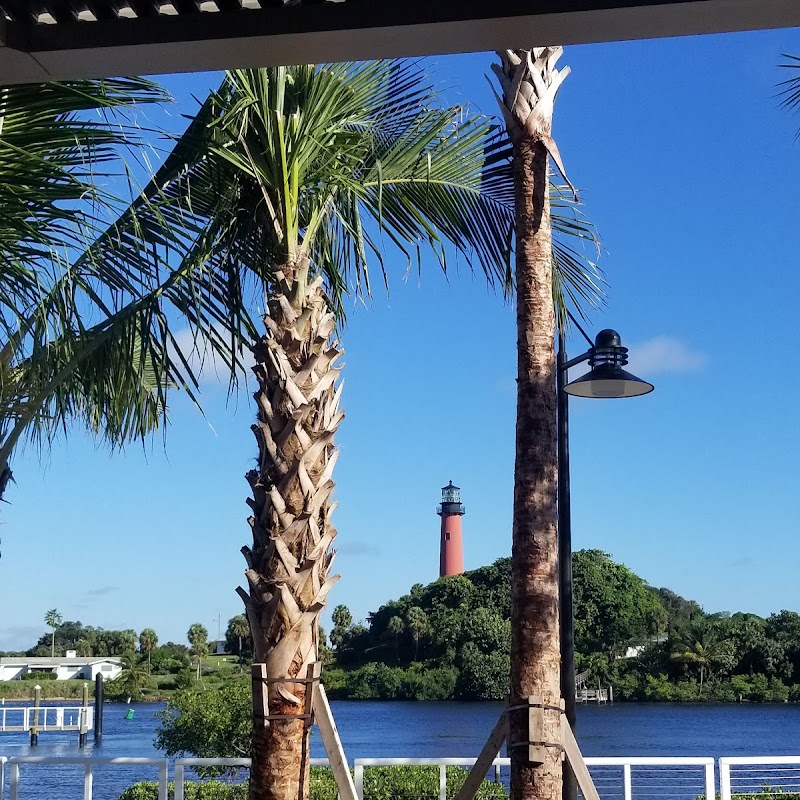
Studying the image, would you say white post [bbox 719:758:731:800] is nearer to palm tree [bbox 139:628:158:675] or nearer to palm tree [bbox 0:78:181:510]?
palm tree [bbox 0:78:181:510]

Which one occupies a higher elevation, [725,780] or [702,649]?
[725,780]

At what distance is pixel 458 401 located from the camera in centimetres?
7938

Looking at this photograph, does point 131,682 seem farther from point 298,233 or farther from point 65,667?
point 298,233

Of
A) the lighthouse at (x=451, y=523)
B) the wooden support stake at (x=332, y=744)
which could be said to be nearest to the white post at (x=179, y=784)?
the wooden support stake at (x=332, y=744)

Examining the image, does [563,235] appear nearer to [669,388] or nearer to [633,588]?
[633,588]

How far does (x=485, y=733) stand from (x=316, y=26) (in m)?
49.0

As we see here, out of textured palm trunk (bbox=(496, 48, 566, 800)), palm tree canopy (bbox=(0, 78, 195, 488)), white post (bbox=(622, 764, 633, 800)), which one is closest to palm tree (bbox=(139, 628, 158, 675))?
white post (bbox=(622, 764, 633, 800))

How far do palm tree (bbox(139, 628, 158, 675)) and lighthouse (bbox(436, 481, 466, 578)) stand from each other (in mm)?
19304

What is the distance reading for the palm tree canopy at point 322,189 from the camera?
591 cm

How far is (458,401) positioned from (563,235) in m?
71.9

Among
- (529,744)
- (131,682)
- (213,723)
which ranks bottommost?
(131,682)

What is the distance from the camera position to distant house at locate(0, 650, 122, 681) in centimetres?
6788

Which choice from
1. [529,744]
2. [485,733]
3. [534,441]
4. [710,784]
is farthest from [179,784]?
[485,733]

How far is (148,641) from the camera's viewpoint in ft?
223
